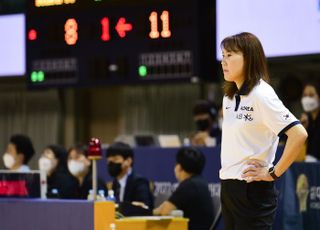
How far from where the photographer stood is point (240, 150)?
12.7 feet

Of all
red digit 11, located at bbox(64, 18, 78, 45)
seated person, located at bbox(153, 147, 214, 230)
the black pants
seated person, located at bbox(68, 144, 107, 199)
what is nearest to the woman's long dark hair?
the black pants

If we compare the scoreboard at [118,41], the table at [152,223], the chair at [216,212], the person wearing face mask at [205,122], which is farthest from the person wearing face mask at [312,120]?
the table at [152,223]

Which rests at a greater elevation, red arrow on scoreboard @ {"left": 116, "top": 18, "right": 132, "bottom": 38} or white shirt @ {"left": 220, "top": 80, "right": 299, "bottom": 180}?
red arrow on scoreboard @ {"left": 116, "top": 18, "right": 132, "bottom": 38}

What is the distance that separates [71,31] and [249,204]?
18.6 feet

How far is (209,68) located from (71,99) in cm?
872

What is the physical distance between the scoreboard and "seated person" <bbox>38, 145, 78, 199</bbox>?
860mm

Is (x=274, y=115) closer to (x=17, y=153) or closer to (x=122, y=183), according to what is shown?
(x=122, y=183)

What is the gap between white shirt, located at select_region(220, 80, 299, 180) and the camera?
12.7 feet

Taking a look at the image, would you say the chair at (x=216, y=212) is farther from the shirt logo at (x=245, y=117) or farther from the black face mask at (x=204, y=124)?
the shirt logo at (x=245, y=117)

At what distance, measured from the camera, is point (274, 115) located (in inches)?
152

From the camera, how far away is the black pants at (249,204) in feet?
12.4

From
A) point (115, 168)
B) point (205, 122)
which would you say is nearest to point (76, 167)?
A: point (115, 168)

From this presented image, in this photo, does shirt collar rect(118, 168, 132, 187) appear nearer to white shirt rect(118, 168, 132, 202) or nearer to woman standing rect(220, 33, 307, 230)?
white shirt rect(118, 168, 132, 202)

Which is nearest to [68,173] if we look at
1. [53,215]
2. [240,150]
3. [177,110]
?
[53,215]
